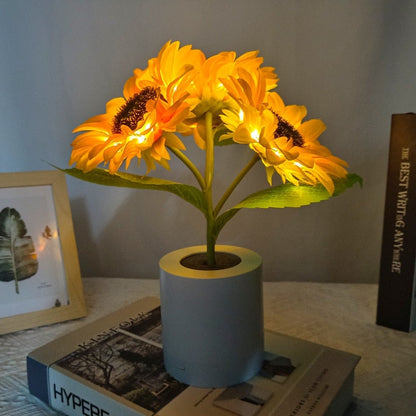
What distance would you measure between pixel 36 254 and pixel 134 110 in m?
0.43

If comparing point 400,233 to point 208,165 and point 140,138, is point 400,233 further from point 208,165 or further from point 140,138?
point 140,138

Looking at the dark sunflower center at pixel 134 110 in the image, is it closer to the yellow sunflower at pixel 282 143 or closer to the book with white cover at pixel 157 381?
the yellow sunflower at pixel 282 143

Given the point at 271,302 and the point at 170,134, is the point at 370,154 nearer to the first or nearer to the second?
the point at 271,302

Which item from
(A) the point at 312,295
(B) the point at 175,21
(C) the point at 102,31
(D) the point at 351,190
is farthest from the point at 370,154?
(C) the point at 102,31

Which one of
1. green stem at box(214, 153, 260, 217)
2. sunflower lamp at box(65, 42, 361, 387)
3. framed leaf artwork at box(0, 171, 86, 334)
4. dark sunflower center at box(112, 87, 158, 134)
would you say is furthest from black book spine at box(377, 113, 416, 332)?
framed leaf artwork at box(0, 171, 86, 334)

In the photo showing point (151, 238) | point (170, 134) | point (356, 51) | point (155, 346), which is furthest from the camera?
point (151, 238)

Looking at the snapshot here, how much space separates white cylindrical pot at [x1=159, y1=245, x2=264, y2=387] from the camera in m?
0.45

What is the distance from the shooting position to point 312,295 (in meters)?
0.81

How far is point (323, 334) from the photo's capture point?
67 centimetres

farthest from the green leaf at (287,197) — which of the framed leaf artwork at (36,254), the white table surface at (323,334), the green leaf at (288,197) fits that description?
the framed leaf artwork at (36,254)

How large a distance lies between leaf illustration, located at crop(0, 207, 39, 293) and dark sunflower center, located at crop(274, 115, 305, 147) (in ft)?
1.69

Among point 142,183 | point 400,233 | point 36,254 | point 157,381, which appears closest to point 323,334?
point 400,233

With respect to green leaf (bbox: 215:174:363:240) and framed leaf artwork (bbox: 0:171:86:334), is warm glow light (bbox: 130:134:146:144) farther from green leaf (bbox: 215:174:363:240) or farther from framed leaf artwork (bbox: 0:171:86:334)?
framed leaf artwork (bbox: 0:171:86:334)

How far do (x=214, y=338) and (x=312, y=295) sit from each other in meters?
0.40
